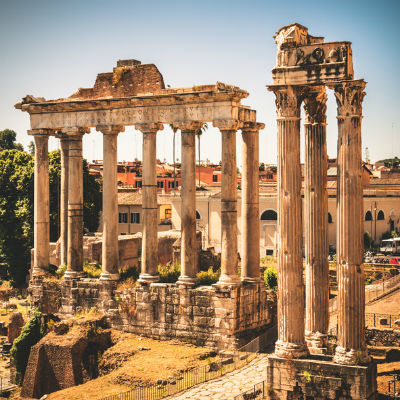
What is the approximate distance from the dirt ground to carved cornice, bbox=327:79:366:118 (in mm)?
11626

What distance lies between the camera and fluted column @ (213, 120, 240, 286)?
2734cm

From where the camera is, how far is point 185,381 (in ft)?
78.5

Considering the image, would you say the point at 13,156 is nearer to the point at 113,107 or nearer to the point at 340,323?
the point at 113,107

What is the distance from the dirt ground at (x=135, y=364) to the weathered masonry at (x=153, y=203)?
2.19 ft

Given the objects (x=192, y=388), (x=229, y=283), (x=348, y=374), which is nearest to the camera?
(x=348, y=374)

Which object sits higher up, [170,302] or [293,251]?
[293,251]

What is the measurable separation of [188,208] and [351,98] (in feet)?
38.0

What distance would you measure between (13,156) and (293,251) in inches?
1707

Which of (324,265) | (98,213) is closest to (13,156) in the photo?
(98,213)

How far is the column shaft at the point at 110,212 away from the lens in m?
30.5

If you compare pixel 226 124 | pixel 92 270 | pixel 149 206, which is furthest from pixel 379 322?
pixel 92 270

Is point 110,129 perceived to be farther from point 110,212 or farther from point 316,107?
point 316,107

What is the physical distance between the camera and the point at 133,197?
65.5 m

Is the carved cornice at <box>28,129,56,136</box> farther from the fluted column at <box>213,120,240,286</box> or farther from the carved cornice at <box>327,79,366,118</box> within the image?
the carved cornice at <box>327,79,366,118</box>
